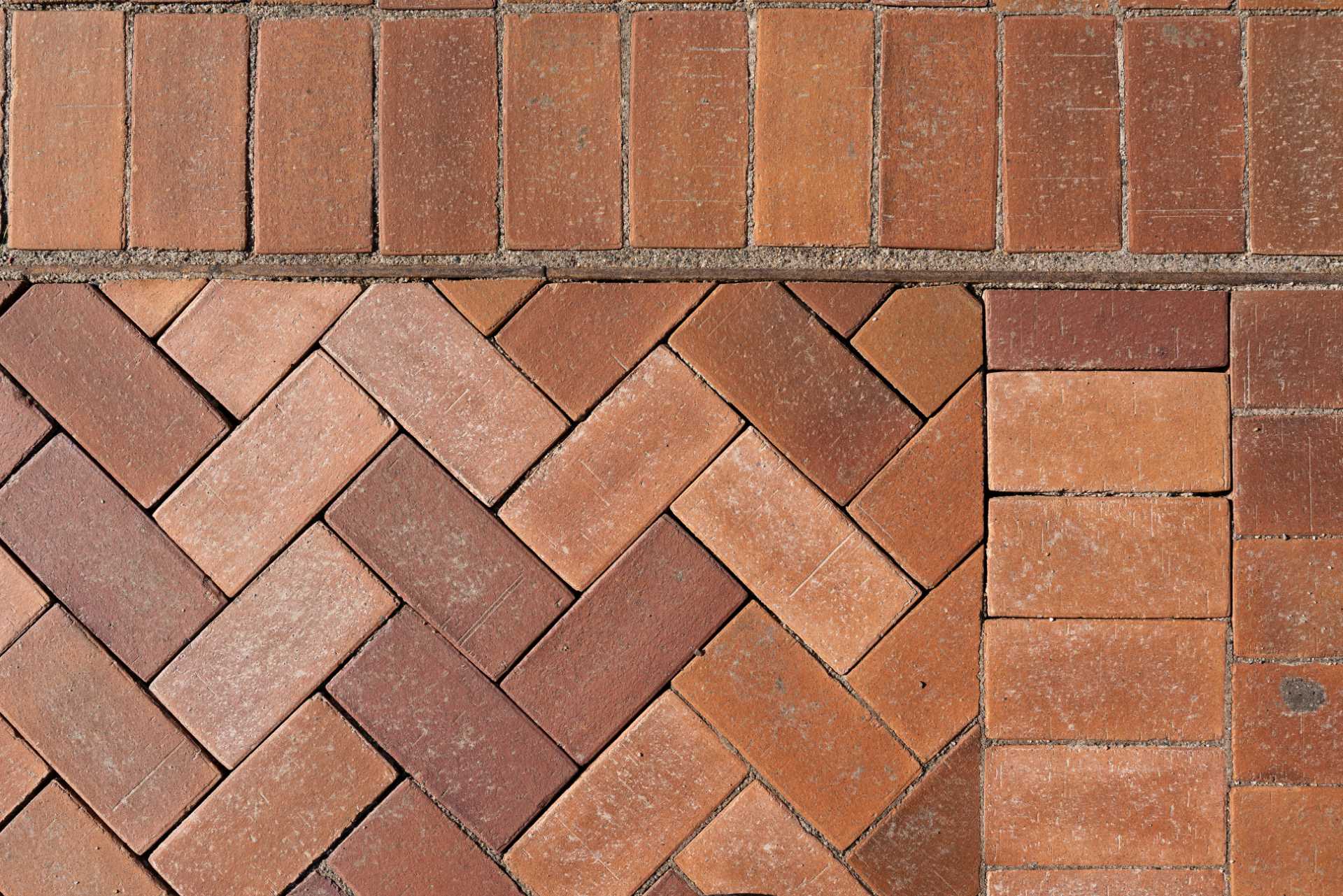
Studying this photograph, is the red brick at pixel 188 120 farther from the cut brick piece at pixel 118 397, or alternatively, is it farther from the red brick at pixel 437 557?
the red brick at pixel 437 557

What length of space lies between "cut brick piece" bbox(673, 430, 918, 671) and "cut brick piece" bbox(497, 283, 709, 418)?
0.77 feet

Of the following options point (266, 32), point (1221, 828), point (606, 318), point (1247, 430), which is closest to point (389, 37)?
point (266, 32)

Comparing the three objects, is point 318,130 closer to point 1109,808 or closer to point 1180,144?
point 1180,144

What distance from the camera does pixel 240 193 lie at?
1641 millimetres

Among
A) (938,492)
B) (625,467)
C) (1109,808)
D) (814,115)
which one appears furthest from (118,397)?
(1109,808)

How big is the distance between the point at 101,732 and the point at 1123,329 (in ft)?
5.95

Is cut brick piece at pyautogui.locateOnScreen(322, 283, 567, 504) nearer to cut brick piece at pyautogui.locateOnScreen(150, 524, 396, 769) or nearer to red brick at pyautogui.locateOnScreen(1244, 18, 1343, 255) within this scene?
cut brick piece at pyautogui.locateOnScreen(150, 524, 396, 769)

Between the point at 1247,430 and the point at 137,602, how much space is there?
1.86 metres

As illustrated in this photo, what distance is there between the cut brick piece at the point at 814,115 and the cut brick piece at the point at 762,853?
97 cm

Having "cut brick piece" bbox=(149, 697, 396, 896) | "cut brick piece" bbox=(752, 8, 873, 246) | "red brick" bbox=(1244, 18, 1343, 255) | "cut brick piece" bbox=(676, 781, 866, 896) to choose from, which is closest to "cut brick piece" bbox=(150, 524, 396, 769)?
"cut brick piece" bbox=(149, 697, 396, 896)

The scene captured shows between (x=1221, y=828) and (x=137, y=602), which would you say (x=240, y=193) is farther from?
(x=1221, y=828)

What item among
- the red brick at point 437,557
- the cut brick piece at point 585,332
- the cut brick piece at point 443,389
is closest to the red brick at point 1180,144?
the cut brick piece at point 585,332

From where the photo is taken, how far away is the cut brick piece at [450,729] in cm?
163

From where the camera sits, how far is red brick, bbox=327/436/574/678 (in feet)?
5.37
